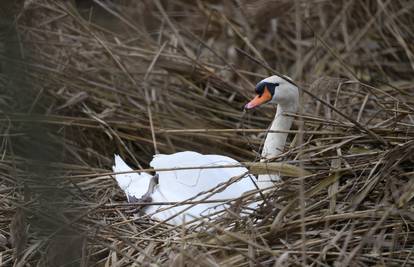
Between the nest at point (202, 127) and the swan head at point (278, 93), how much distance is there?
12cm

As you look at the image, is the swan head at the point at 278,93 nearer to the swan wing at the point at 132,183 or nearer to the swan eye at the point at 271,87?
the swan eye at the point at 271,87

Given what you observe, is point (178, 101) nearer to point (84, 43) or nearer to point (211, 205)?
point (84, 43)

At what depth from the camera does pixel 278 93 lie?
3561 millimetres

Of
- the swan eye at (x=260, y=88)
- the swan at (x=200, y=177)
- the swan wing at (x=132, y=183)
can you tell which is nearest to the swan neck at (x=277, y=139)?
the swan at (x=200, y=177)

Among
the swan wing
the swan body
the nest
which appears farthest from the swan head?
the swan wing

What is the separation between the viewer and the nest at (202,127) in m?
2.61

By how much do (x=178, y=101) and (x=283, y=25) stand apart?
1.57 meters

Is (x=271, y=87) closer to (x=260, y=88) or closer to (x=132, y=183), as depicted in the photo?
(x=260, y=88)

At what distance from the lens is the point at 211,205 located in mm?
3199

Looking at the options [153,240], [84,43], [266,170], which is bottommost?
[153,240]

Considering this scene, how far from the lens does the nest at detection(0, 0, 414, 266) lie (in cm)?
261

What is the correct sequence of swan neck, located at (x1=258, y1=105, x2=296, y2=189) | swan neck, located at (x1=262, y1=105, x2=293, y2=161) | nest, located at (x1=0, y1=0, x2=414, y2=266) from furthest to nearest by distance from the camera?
swan neck, located at (x1=262, y1=105, x2=293, y2=161), swan neck, located at (x1=258, y1=105, x2=296, y2=189), nest, located at (x1=0, y1=0, x2=414, y2=266)

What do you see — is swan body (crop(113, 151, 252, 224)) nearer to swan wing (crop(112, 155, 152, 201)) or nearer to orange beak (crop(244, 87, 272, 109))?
swan wing (crop(112, 155, 152, 201))

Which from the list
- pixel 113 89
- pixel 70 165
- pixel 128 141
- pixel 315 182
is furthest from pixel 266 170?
pixel 113 89
